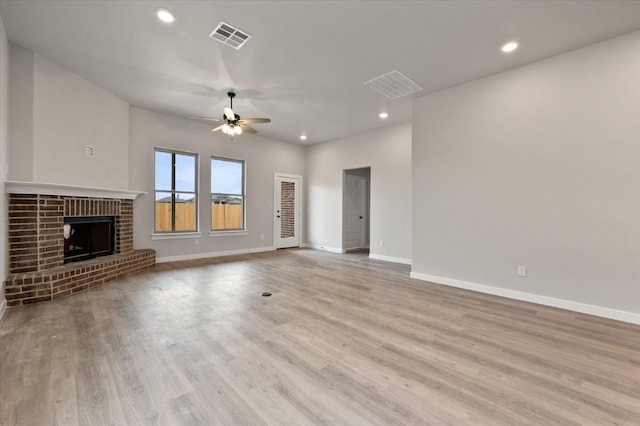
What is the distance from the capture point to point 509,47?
309 cm

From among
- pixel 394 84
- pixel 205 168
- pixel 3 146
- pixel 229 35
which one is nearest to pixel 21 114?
pixel 3 146

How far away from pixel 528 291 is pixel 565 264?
0.52 m

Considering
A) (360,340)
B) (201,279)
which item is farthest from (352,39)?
(201,279)

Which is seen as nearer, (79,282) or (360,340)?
(360,340)

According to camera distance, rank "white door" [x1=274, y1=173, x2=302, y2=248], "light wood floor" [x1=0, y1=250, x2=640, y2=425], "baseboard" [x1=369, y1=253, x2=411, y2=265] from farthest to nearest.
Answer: "white door" [x1=274, y1=173, x2=302, y2=248] < "baseboard" [x1=369, y1=253, x2=411, y2=265] < "light wood floor" [x1=0, y1=250, x2=640, y2=425]

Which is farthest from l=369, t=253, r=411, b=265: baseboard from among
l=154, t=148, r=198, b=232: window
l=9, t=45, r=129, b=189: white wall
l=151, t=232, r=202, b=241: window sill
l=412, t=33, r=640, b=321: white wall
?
l=9, t=45, r=129, b=189: white wall

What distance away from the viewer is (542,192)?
333cm

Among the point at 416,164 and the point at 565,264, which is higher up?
the point at 416,164

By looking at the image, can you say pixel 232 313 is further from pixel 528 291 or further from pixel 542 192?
pixel 542 192

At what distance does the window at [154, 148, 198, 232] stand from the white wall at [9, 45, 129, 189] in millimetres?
869

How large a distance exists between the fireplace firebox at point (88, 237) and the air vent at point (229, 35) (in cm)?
346

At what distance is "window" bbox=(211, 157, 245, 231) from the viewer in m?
6.38

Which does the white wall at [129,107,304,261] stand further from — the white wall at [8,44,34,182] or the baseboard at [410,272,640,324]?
the baseboard at [410,272,640,324]

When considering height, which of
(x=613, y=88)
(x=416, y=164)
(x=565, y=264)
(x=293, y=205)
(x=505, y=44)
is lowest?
(x=565, y=264)
